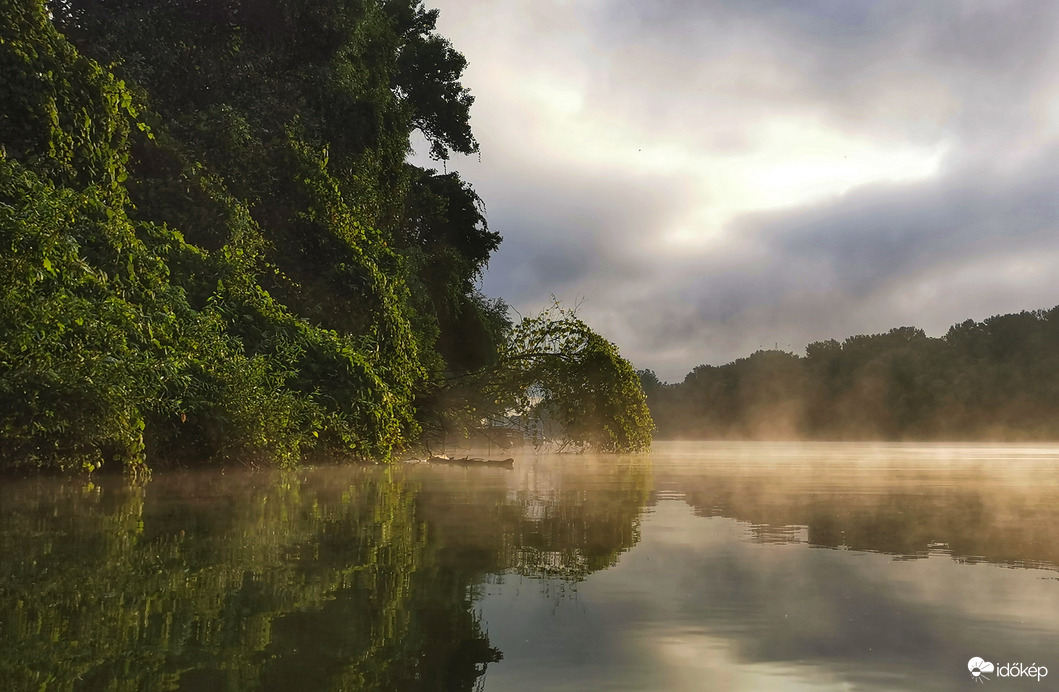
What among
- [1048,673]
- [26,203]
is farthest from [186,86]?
[1048,673]

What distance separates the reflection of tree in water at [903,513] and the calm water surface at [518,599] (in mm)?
53

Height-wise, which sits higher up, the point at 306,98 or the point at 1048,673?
the point at 306,98

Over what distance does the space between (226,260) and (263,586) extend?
1125 cm

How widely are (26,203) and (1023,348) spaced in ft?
327

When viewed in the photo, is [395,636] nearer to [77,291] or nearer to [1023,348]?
[77,291]

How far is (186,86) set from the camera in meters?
16.9

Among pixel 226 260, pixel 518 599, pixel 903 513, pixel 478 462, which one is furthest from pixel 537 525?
pixel 478 462

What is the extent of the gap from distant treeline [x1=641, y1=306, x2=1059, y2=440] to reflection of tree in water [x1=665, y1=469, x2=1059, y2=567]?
81.4m

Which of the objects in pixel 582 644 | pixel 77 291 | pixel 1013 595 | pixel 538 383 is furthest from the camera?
pixel 538 383

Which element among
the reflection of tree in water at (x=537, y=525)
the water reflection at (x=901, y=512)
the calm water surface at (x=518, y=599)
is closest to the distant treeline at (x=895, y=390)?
the water reflection at (x=901, y=512)

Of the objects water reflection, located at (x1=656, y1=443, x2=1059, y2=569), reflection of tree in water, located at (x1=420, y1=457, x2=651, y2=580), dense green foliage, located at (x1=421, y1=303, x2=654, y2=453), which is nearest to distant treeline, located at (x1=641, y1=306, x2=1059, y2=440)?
dense green foliage, located at (x1=421, y1=303, x2=654, y2=453)

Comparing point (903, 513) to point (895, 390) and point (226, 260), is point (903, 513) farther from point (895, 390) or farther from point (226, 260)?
point (895, 390)

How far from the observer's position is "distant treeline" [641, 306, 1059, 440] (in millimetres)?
86812

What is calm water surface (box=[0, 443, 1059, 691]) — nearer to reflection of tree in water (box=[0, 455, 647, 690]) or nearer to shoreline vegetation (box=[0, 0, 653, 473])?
reflection of tree in water (box=[0, 455, 647, 690])
